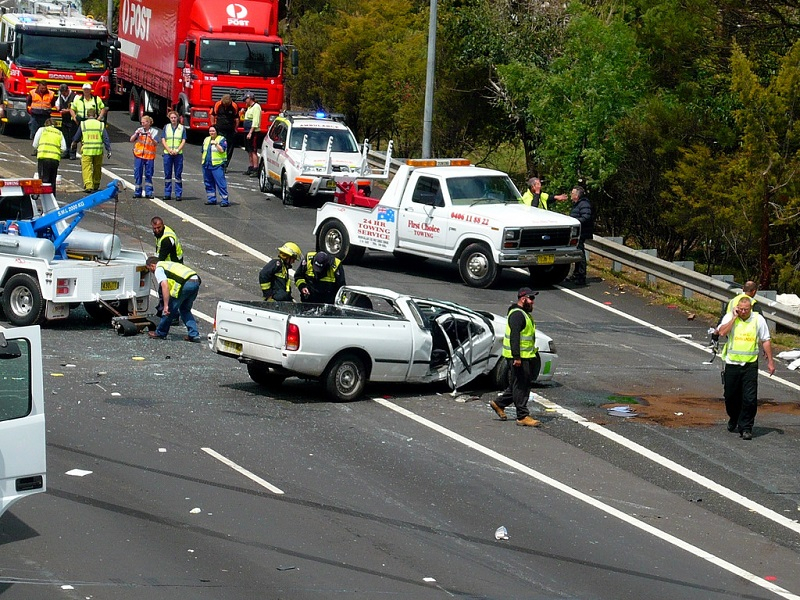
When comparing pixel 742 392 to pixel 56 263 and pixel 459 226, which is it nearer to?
pixel 459 226

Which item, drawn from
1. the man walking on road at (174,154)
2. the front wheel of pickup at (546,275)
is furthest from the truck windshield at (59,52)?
the front wheel of pickup at (546,275)

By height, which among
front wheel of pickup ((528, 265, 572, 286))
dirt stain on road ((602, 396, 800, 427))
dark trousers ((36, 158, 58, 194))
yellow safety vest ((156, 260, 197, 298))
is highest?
dark trousers ((36, 158, 58, 194))

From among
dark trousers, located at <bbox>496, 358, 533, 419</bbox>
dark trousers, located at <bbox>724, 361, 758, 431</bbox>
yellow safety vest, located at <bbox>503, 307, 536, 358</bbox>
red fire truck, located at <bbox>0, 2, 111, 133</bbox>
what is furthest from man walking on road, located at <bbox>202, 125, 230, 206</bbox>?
dark trousers, located at <bbox>724, 361, 758, 431</bbox>

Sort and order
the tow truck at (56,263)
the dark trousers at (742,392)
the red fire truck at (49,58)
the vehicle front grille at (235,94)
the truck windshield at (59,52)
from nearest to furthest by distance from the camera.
Result: the dark trousers at (742,392)
the tow truck at (56,263)
the vehicle front grille at (235,94)
the red fire truck at (49,58)
the truck windshield at (59,52)

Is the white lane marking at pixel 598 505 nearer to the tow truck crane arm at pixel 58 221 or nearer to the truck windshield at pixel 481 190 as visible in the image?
the tow truck crane arm at pixel 58 221

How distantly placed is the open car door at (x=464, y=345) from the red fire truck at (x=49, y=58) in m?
20.9

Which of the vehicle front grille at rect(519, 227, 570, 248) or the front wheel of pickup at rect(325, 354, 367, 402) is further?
the vehicle front grille at rect(519, 227, 570, 248)

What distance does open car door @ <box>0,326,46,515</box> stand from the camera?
9.02 m

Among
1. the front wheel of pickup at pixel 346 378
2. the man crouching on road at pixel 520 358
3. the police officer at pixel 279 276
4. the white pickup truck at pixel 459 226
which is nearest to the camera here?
the man crouching on road at pixel 520 358

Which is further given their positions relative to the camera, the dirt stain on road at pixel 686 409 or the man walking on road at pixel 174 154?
the man walking on road at pixel 174 154

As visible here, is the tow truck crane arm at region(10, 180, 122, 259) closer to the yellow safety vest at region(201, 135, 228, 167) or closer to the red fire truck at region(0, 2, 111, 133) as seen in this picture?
the yellow safety vest at region(201, 135, 228, 167)

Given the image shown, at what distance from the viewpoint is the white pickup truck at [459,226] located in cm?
2231

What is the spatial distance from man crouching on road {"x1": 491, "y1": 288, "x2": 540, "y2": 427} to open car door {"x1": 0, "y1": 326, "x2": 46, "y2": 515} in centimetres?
656

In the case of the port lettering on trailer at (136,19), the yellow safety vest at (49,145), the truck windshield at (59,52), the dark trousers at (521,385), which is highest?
the port lettering on trailer at (136,19)
